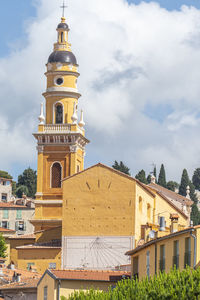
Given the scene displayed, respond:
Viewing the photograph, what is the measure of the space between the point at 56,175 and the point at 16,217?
144ft

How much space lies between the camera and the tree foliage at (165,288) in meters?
39.2

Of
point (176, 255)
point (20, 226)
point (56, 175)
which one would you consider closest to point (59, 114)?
point (56, 175)

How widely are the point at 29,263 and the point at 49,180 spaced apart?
12982 mm

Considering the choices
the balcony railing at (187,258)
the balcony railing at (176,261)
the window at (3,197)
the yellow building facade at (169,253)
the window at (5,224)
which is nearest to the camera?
the yellow building facade at (169,253)

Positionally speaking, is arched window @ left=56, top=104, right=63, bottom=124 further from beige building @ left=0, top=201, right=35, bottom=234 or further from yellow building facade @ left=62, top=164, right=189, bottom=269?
beige building @ left=0, top=201, right=35, bottom=234

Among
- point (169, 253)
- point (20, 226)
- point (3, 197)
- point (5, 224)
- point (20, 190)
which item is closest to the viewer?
point (169, 253)

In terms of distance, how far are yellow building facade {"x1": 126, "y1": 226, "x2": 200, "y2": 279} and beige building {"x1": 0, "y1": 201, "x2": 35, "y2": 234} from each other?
85.7m

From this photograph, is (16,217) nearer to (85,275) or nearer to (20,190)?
(20,190)

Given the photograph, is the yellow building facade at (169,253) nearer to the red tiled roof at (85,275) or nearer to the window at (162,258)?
the window at (162,258)

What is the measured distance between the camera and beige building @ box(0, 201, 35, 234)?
13962 centimetres

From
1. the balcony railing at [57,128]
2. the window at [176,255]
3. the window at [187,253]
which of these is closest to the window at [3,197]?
the balcony railing at [57,128]

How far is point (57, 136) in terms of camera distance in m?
98.8

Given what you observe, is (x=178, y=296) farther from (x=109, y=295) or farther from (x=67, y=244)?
(x=67, y=244)

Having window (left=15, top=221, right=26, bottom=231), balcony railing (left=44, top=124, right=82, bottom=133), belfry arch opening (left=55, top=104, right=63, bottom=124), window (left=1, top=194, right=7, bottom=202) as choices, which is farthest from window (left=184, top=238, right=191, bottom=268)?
window (left=1, top=194, right=7, bottom=202)
